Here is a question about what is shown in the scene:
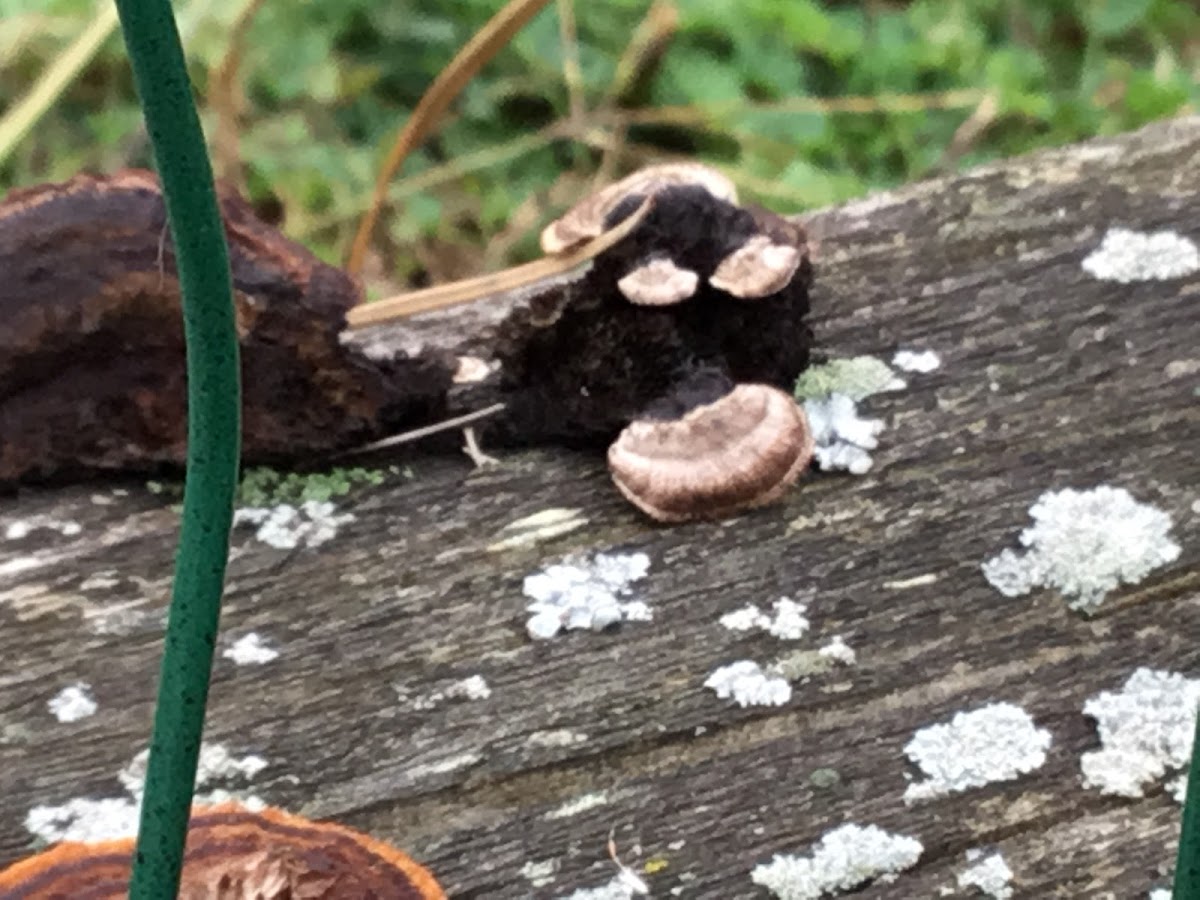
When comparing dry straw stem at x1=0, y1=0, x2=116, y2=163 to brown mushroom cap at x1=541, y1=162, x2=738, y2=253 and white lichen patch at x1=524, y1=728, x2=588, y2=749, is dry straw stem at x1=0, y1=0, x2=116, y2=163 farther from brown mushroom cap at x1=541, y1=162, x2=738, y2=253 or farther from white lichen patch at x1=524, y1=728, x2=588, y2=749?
white lichen patch at x1=524, y1=728, x2=588, y2=749

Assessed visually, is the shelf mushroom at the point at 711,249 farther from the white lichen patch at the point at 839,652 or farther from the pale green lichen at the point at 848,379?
the white lichen patch at the point at 839,652

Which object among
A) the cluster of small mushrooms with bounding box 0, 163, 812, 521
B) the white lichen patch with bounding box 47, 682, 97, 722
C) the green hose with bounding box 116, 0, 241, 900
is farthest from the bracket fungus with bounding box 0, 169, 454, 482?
the green hose with bounding box 116, 0, 241, 900

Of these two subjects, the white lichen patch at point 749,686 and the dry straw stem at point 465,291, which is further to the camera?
the dry straw stem at point 465,291

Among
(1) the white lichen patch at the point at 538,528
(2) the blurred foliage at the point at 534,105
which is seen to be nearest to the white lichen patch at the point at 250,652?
(1) the white lichen patch at the point at 538,528

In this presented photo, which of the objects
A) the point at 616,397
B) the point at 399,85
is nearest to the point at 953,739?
the point at 616,397

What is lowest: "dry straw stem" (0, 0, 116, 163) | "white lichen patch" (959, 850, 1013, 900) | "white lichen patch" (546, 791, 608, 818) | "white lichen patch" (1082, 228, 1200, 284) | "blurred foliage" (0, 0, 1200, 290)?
"white lichen patch" (959, 850, 1013, 900)

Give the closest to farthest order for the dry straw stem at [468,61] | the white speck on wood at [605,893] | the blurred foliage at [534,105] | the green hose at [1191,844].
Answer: the green hose at [1191,844] → the white speck on wood at [605,893] → the dry straw stem at [468,61] → the blurred foliage at [534,105]
